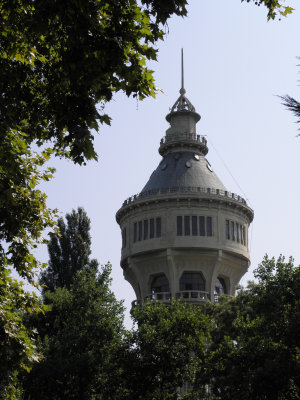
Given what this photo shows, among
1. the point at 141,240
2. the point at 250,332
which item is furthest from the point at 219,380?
the point at 141,240

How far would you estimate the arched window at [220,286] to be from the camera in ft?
215

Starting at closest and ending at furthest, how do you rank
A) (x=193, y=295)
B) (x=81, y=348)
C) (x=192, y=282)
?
(x=81, y=348) → (x=193, y=295) → (x=192, y=282)

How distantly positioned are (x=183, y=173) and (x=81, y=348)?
29.7m

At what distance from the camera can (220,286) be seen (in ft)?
217

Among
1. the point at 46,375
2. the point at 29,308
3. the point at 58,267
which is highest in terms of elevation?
the point at 58,267

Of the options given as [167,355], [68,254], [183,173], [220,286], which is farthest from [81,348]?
[183,173]

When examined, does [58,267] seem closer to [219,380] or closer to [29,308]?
[219,380]

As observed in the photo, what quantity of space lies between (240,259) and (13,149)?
51.0 m

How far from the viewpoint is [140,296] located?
220 ft

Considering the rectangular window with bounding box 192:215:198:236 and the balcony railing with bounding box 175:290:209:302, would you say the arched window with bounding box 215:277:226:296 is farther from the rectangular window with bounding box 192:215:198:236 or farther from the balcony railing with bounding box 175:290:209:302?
the rectangular window with bounding box 192:215:198:236

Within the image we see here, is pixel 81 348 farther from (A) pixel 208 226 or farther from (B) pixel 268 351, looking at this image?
(A) pixel 208 226

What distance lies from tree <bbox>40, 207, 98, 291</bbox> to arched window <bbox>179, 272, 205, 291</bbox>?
9.72m

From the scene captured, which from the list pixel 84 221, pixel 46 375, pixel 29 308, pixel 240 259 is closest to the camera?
pixel 29 308

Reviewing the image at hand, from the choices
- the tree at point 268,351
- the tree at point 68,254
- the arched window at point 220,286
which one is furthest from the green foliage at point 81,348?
the arched window at point 220,286
